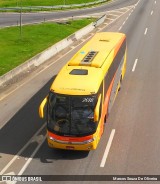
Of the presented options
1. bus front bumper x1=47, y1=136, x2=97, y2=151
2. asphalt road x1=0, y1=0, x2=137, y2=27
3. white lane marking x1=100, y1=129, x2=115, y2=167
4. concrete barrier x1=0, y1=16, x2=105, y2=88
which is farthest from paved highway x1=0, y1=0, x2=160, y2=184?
asphalt road x1=0, y1=0, x2=137, y2=27

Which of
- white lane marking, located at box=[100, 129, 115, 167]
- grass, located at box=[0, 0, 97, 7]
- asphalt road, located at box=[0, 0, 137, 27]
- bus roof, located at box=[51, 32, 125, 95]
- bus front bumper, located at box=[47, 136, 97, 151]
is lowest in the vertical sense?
white lane marking, located at box=[100, 129, 115, 167]

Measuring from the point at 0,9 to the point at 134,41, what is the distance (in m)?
31.2

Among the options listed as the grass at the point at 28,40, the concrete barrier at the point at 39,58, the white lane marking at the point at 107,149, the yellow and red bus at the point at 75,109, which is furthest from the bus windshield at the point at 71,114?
the grass at the point at 28,40

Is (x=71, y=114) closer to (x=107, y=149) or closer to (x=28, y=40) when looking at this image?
(x=107, y=149)

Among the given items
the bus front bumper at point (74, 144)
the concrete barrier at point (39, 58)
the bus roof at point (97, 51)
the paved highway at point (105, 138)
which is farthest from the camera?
the concrete barrier at point (39, 58)

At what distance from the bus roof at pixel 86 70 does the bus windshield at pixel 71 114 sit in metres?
0.31

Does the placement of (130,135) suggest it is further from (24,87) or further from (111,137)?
(24,87)

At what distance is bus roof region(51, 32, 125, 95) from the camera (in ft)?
49.6

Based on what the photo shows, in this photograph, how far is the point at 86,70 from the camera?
16.8 metres

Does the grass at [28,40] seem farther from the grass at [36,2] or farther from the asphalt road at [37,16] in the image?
the grass at [36,2]

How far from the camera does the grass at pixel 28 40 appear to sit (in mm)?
29500

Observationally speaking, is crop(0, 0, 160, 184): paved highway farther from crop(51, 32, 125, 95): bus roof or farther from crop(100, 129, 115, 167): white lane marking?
crop(51, 32, 125, 95): bus roof

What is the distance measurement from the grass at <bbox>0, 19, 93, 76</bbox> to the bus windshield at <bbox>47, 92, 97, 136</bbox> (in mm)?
11967

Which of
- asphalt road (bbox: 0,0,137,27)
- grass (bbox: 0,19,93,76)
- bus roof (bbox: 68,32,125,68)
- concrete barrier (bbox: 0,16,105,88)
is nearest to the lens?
bus roof (bbox: 68,32,125,68)
